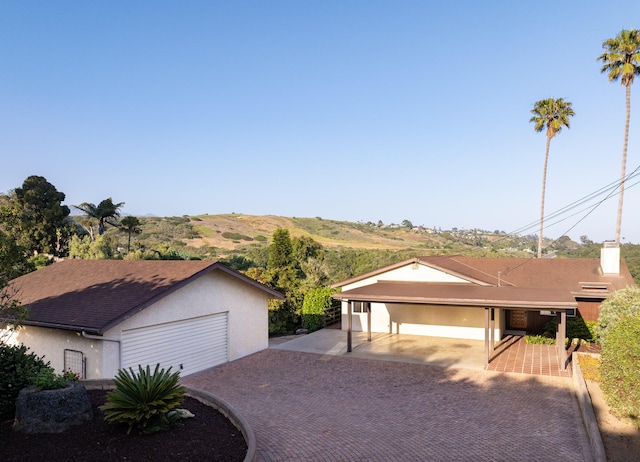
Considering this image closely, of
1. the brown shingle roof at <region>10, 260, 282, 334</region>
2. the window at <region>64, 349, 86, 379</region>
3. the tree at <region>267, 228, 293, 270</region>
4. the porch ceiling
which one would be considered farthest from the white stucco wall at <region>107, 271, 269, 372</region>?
the tree at <region>267, 228, 293, 270</region>

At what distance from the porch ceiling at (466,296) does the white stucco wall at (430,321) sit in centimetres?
159

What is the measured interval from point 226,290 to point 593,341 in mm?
14985

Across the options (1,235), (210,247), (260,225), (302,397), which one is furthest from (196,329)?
(260,225)

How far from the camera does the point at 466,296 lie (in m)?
15.2

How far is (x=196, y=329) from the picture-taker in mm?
13992

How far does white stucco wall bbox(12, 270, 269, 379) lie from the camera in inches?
449

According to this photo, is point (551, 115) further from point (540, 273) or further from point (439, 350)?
point (439, 350)

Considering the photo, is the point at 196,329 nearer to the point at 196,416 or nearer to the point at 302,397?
the point at 302,397

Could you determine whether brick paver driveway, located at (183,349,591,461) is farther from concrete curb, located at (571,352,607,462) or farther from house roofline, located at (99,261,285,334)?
house roofline, located at (99,261,285,334)

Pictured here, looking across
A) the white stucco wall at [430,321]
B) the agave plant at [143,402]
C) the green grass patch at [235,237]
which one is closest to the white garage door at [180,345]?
the agave plant at [143,402]

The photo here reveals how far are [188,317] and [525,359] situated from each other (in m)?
11.6

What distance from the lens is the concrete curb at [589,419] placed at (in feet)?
24.7

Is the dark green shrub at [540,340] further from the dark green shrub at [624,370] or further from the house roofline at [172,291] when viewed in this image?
Result: the house roofline at [172,291]

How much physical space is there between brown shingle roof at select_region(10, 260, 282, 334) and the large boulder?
3664mm
